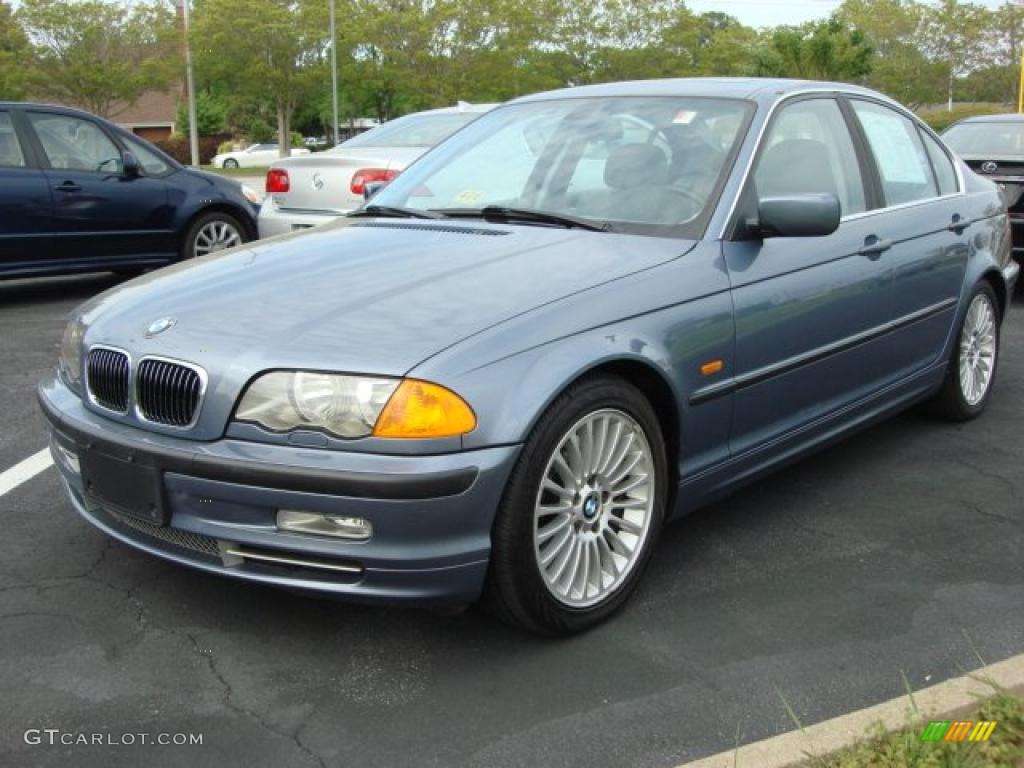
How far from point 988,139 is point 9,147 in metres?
7.87

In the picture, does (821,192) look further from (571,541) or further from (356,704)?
(356,704)

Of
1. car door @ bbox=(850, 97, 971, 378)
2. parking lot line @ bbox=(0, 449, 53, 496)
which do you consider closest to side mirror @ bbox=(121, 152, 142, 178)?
parking lot line @ bbox=(0, 449, 53, 496)

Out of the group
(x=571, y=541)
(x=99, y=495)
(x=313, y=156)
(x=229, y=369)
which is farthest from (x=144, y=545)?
(x=313, y=156)

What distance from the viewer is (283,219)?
8.34 metres

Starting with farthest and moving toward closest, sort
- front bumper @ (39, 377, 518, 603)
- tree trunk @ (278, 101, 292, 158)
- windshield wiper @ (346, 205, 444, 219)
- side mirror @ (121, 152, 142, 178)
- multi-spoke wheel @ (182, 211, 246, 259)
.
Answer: tree trunk @ (278, 101, 292, 158), multi-spoke wheel @ (182, 211, 246, 259), side mirror @ (121, 152, 142, 178), windshield wiper @ (346, 205, 444, 219), front bumper @ (39, 377, 518, 603)

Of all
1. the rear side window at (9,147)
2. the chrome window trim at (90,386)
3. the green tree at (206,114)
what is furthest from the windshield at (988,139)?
the green tree at (206,114)

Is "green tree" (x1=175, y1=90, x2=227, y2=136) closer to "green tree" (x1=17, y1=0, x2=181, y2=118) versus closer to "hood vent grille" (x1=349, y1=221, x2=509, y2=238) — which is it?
"green tree" (x1=17, y1=0, x2=181, y2=118)

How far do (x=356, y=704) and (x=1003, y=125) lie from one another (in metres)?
8.86

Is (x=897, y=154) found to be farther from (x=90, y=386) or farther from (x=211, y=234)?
(x=211, y=234)

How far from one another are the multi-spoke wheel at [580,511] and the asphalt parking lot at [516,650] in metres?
0.13

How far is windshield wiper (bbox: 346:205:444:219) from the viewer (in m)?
4.09

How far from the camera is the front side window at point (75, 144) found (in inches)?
332

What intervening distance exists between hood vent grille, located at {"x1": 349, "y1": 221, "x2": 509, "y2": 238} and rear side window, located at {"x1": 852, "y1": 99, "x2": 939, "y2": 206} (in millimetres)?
1788

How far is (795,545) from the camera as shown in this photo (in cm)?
384
